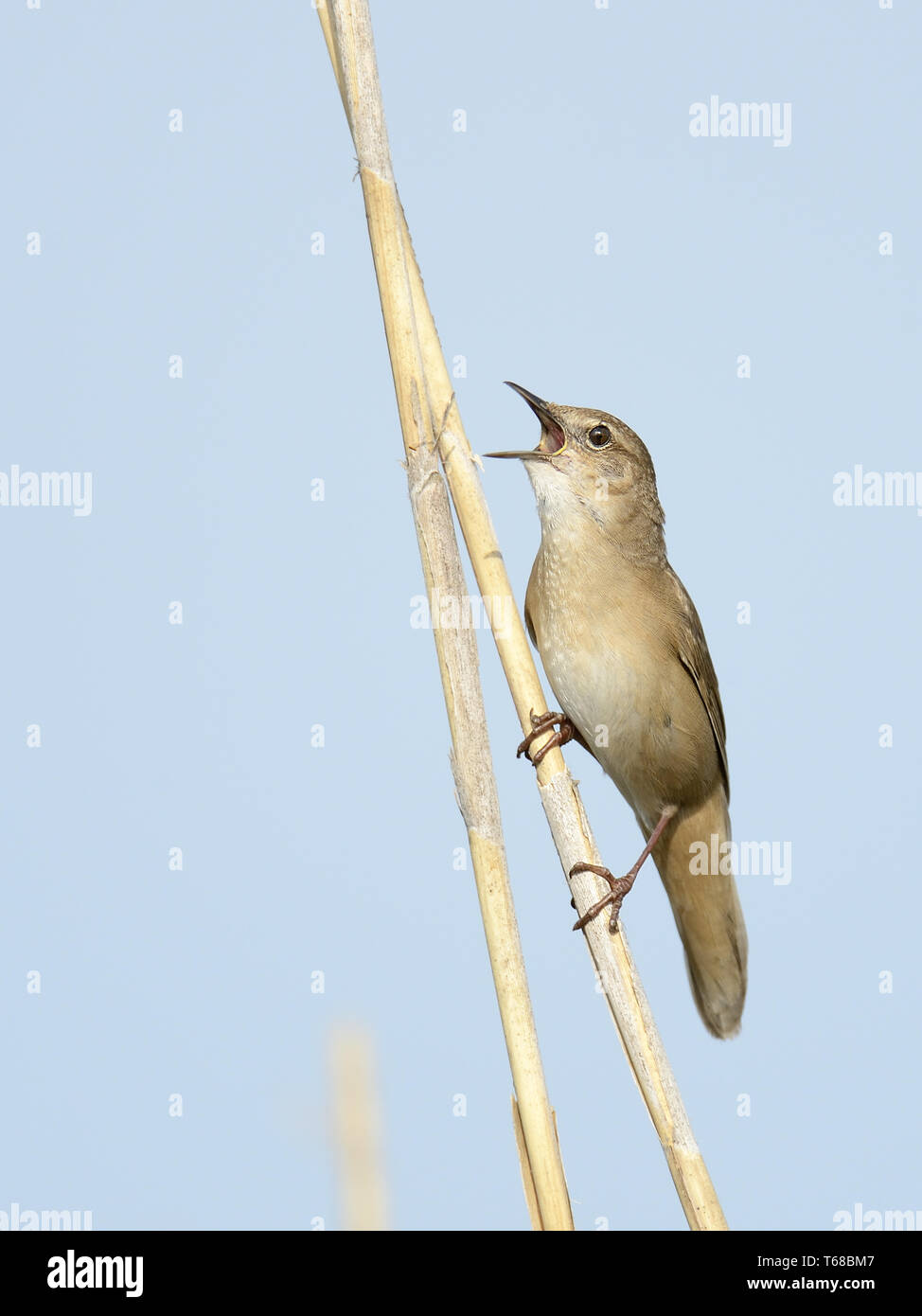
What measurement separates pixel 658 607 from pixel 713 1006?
1503 millimetres

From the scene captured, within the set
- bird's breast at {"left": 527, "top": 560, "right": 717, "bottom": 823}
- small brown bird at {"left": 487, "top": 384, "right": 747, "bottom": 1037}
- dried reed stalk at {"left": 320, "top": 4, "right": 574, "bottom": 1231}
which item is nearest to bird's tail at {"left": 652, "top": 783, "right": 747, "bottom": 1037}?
small brown bird at {"left": 487, "top": 384, "right": 747, "bottom": 1037}

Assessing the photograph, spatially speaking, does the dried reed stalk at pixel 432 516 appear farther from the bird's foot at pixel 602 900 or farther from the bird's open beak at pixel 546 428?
the bird's open beak at pixel 546 428

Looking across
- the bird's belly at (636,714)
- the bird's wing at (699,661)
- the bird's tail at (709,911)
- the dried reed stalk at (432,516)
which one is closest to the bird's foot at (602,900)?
Result: the dried reed stalk at (432,516)

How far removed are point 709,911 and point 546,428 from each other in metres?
1.85

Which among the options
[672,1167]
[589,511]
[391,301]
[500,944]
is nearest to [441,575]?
[391,301]

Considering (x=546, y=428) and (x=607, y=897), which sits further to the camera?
(x=546, y=428)

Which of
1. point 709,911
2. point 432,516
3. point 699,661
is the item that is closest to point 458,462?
point 432,516

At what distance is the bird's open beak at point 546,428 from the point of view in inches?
170

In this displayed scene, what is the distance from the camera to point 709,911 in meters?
4.95

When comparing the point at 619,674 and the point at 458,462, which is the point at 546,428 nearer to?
the point at 619,674

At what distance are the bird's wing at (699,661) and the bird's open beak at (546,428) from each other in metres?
0.67

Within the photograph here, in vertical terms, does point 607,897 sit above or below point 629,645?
below

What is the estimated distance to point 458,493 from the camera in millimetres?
2967

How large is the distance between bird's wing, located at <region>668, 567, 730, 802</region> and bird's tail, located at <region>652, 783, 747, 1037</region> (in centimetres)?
20
